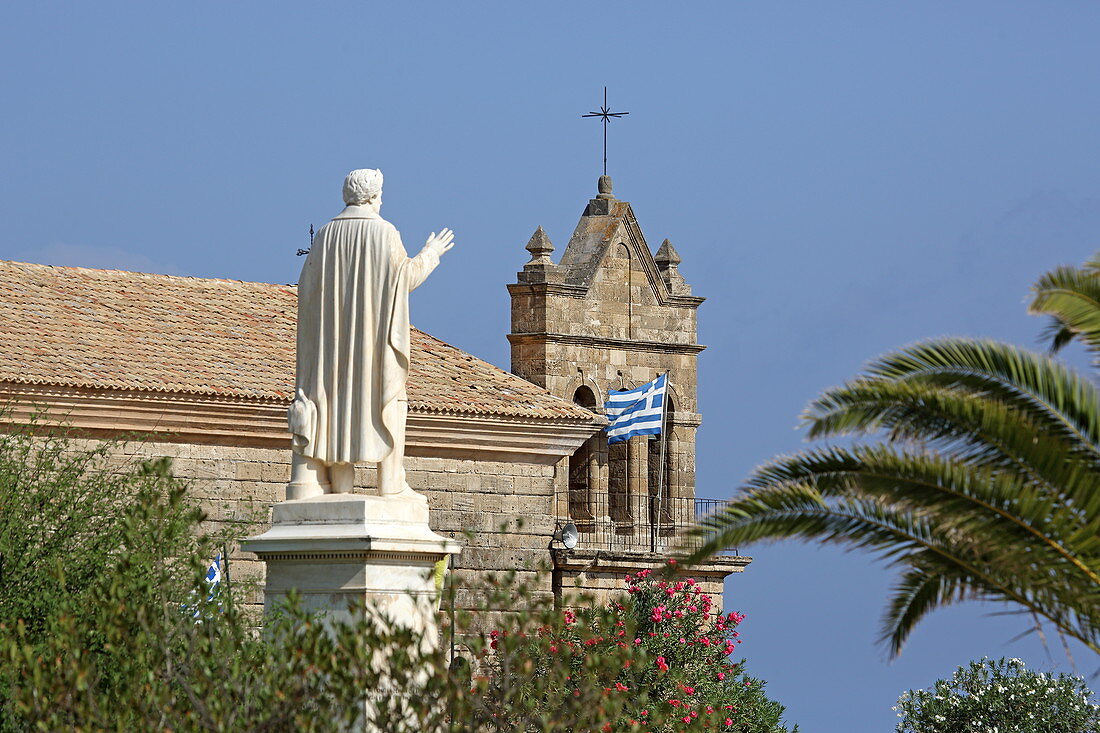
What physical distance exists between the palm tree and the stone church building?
11230mm

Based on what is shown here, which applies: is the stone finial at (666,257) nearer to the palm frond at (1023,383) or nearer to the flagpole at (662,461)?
the flagpole at (662,461)

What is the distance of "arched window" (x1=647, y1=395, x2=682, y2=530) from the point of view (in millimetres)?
30688

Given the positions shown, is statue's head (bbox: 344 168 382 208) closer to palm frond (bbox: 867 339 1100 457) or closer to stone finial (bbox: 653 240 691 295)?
palm frond (bbox: 867 339 1100 457)

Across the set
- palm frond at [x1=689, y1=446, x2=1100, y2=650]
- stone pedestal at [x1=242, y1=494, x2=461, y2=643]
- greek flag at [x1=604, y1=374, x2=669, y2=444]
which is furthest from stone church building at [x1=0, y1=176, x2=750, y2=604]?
palm frond at [x1=689, y1=446, x2=1100, y2=650]

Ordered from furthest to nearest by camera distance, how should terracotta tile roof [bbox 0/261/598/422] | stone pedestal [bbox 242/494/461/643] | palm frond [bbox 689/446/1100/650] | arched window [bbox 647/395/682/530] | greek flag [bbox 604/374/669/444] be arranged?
1. arched window [bbox 647/395/682/530]
2. greek flag [bbox 604/374/669/444]
3. terracotta tile roof [bbox 0/261/598/422]
4. stone pedestal [bbox 242/494/461/643]
5. palm frond [bbox 689/446/1100/650]

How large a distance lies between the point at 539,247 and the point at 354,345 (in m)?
19.4

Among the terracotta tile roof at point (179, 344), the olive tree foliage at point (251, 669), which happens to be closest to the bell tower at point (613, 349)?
the terracotta tile roof at point (179, 344)

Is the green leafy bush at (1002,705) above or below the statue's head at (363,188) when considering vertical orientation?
below

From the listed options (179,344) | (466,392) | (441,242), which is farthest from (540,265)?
(441,242)

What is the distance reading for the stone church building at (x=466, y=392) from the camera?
2148cm

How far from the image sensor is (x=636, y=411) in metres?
29.8

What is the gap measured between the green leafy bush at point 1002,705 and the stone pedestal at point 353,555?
17.7 m

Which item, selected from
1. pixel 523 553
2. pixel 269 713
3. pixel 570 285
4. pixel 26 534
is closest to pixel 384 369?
pixel 269 713

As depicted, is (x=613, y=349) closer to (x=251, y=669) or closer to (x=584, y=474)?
(x=584, y=474)
